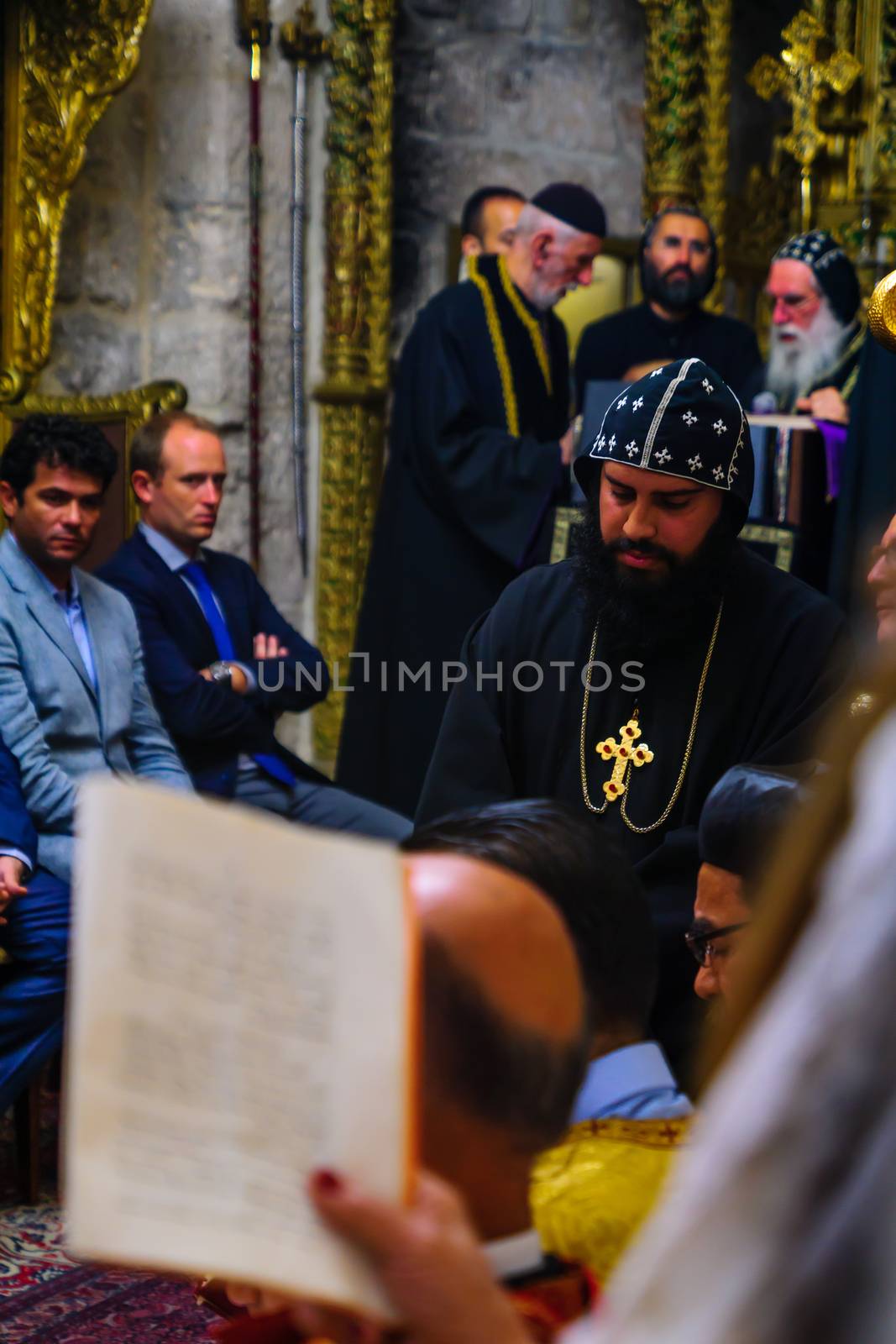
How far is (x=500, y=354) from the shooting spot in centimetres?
604

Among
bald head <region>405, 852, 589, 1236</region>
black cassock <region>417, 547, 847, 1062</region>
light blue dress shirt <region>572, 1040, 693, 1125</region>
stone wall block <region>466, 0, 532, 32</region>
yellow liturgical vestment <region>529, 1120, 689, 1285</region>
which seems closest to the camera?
bald head <region>405, 852, 589, 1236</region>

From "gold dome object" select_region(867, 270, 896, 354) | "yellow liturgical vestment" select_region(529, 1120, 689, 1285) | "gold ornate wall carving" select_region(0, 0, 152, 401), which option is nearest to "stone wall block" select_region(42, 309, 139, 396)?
"gold ornate wall carving" select_region(0, 0, 152, 401)

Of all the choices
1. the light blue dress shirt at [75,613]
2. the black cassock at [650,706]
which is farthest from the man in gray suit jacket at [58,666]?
the black cassock at [650,706]

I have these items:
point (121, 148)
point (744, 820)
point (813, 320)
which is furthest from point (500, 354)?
point (744, 820)

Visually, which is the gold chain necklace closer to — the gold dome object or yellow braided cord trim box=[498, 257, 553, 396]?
the gold dome object

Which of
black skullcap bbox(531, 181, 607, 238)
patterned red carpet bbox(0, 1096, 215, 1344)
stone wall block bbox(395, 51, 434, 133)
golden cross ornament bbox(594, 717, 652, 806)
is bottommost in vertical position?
patterned red carpet bbox(0, 1096, 215, 1344)

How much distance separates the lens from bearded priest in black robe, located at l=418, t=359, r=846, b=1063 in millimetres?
3260

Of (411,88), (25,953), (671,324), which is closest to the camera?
(25,953)

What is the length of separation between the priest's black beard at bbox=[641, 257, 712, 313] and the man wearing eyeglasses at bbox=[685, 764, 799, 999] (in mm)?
4304

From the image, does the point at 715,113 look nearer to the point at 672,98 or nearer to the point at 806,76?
the point at 672,98

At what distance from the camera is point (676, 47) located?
6.78 meters

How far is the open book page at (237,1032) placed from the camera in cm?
79

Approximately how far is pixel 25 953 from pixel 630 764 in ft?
4.61

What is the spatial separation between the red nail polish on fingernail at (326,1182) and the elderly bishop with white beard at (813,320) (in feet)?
17.8
